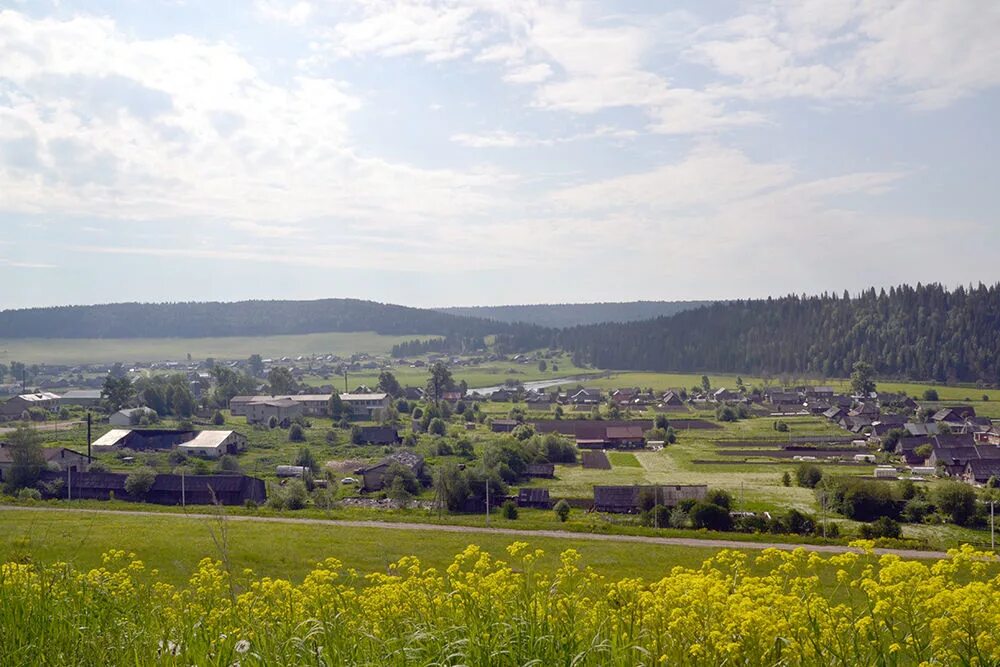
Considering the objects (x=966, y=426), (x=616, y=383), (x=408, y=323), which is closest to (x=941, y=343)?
(x=616, y=383)

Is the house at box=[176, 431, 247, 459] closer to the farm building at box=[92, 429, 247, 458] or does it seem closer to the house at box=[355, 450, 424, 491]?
the farm building at box=[92, 429, 247, 458]

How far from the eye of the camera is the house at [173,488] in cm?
2984

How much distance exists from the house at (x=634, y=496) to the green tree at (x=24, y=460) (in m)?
20.7

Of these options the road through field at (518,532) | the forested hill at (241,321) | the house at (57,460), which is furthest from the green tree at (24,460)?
the forested hill at (241,321)

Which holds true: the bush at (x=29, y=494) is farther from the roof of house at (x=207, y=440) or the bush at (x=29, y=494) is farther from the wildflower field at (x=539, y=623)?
the wildflower field at (x=539, y=623)

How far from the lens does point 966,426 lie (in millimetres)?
49969

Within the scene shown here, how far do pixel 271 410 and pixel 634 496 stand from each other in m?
35.4

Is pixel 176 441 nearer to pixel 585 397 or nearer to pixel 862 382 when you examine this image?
pixel 585 397

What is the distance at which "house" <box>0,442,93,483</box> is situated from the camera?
32.0 m

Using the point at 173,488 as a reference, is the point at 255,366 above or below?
above

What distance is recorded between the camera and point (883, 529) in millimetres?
23891

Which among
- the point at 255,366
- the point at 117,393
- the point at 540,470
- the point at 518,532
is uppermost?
the point at 117,393

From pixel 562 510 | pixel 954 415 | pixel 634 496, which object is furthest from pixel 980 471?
pixel 954 415

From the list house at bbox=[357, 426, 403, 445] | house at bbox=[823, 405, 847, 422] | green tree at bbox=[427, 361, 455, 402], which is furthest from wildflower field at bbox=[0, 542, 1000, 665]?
green tree at bbox=[427, 361, 455, 402]
